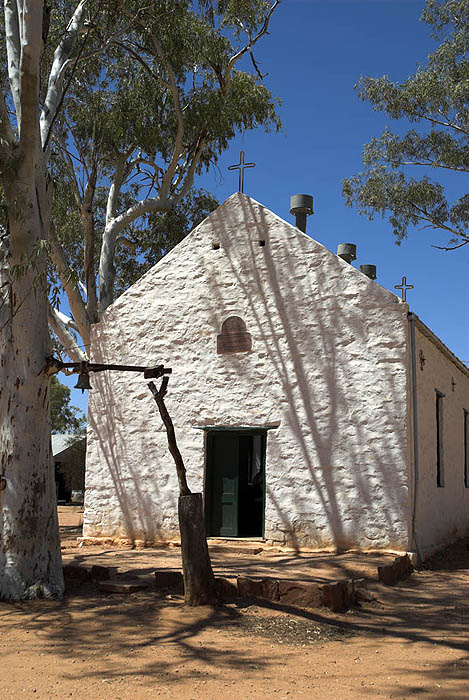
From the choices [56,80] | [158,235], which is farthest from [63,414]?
[56,80]

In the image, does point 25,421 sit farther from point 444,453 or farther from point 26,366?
point 444,453

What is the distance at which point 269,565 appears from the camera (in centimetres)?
1046

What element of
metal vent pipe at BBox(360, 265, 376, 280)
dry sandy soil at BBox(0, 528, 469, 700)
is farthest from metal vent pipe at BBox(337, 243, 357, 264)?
dry sandy soil at BBox(0, 528, 469, 700)

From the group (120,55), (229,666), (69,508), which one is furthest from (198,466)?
(69,508)

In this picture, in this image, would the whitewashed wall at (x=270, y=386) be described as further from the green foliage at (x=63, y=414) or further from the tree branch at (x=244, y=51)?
the green foliage at (x=63, y=414)

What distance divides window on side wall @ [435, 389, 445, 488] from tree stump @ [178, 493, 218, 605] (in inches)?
273

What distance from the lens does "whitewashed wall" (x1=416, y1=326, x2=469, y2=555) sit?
12188mm

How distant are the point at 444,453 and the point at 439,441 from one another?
1.11ft

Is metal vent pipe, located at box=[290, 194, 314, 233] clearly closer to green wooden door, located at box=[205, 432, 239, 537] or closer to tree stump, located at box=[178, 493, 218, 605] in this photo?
green wooden door, located at box=[205, 432, 239, 537]

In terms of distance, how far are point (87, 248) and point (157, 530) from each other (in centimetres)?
928

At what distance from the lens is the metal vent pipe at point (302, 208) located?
14828mm

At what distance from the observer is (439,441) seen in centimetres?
1389

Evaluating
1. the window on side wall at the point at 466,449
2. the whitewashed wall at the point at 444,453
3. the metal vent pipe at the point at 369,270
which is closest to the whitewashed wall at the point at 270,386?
the whitewashed wall at the point at 444,453

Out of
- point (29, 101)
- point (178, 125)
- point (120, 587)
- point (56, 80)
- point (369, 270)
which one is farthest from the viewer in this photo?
point (369, 270)
